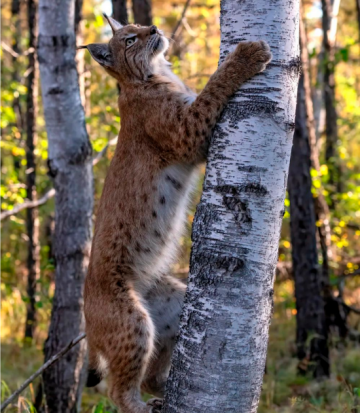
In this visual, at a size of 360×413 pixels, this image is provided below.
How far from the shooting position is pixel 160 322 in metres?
3.70

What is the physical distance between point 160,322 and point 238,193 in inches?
63.9

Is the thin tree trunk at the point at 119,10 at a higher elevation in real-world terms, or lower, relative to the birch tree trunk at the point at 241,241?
higher

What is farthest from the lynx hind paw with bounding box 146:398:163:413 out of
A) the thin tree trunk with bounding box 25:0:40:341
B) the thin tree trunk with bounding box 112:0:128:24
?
the thin tree trunk with bounding box 25:0:40:341

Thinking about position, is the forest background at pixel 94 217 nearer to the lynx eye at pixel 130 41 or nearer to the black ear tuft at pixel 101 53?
the lynx eye at pixel 130 41

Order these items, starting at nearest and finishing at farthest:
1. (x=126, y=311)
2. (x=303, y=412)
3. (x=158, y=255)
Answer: (x=126, y=311), (x=158, y=255), (x=303, y=412)

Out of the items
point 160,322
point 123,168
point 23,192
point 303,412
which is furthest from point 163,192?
point 23,192

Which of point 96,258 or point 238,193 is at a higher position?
point 238,193

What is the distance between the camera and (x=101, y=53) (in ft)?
13.5

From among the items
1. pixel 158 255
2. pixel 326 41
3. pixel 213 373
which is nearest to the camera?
pixel 213 373

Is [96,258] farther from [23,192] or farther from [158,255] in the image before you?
[23,192]

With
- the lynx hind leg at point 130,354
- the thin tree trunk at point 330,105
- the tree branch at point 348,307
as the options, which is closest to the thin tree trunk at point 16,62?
the thin tree trunk at point 330,105

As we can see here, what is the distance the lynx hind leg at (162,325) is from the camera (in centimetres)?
368

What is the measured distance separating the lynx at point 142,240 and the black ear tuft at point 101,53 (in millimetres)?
324

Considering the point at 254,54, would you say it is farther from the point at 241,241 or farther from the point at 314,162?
the point at 314,162
